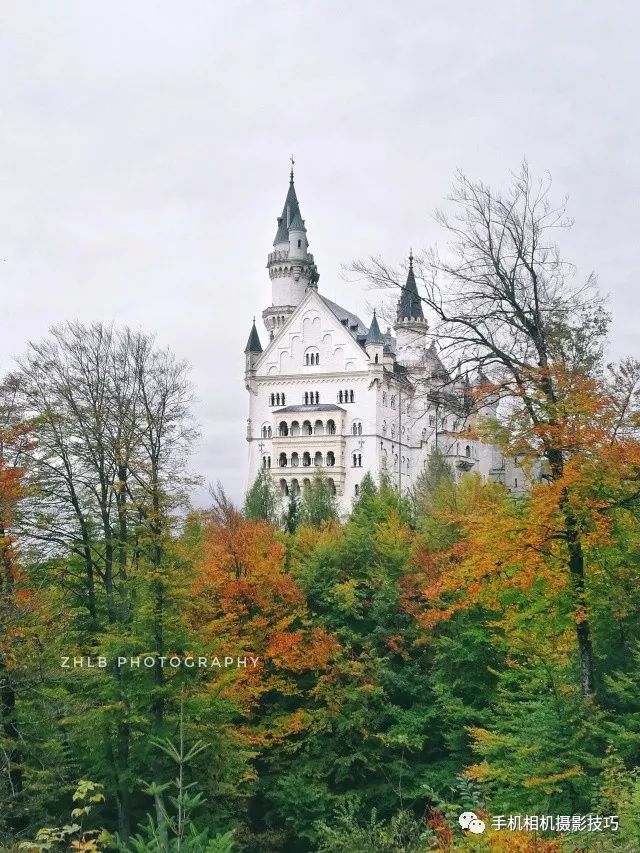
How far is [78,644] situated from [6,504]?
7511mm

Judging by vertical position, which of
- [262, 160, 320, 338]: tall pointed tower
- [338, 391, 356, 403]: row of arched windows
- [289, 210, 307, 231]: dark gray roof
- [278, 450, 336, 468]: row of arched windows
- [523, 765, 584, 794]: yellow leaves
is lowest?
[523, 765, 584, 794]: yellow leaves

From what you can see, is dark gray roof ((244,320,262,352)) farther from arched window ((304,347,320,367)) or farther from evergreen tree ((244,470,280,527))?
evergreen tree ((244,470,280,527))

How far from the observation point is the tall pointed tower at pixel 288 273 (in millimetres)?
89812

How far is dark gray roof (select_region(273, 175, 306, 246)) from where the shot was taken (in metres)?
92.6

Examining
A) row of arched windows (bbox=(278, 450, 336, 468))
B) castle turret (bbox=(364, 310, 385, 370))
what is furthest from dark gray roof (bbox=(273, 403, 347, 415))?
castle turret (bbox=(364, 310, 385, 370))

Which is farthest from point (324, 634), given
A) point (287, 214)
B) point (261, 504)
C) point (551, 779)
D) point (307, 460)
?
point (287, 214)

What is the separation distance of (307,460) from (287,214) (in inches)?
1099

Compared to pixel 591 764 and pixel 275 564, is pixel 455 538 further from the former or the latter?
pixel 591 764

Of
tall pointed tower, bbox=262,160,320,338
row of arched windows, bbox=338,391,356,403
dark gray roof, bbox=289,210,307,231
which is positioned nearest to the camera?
row of arched windows, bbox=338,391,356,403

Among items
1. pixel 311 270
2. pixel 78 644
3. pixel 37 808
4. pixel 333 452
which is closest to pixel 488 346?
pixel 37 808

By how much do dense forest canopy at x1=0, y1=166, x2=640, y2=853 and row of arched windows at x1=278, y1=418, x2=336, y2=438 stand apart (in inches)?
1741

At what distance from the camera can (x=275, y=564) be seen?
96.6ft

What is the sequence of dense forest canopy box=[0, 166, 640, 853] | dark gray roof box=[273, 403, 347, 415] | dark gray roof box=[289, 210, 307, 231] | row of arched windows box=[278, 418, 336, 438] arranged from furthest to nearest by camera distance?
dark gray roof box=[289, 210, 307, 231] → row of arched windows box=[278, 418, 336, 438] → dark gray roof box=[273, 403, 347, 415] → dense forest canopy box=[0, 166, 640, 853]

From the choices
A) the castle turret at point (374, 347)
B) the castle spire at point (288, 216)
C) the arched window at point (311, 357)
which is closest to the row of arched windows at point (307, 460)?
the arched window at point (311, 357)
